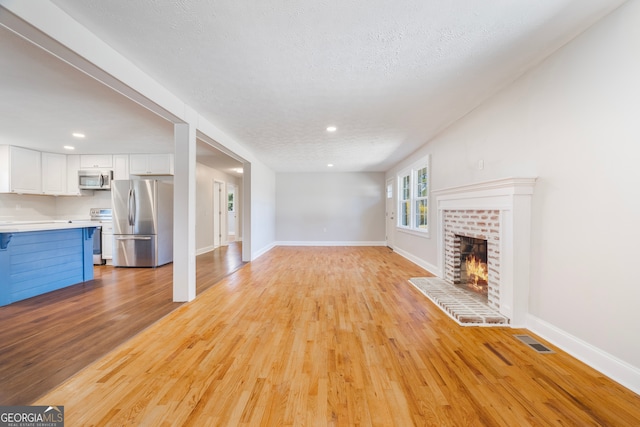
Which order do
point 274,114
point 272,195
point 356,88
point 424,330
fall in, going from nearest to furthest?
point 424,330
point 356,88
point 274,114
point 272,195

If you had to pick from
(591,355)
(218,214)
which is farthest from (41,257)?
(591,355)

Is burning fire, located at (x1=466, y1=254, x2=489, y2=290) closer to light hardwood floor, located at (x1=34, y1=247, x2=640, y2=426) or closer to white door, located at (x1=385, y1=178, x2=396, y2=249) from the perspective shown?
light hardwood floor, located at (x1=34, y1=247, x2=640, y2=426)

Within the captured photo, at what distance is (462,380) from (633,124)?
6.54 ft

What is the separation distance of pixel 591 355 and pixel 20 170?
851 cm

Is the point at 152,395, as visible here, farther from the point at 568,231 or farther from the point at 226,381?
the point at 568,231

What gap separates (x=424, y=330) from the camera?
8.05ft

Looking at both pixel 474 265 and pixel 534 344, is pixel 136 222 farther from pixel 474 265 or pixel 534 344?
pixel 534 344

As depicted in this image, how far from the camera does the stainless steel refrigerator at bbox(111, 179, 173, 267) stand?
201 inches

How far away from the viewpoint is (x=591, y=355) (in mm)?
1862

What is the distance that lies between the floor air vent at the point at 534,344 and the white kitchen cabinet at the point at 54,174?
8.14 metres

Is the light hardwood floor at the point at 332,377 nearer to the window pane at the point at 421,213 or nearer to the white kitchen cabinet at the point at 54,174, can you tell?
the window pane at the point at 421,213

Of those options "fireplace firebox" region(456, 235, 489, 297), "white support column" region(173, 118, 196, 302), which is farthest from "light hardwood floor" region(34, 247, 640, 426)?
"fireplace firebox" region(456, 235, 489, 297)

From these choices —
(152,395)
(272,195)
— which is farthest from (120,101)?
(272,195)

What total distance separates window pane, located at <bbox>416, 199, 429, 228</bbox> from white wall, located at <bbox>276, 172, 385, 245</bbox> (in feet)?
9.07
